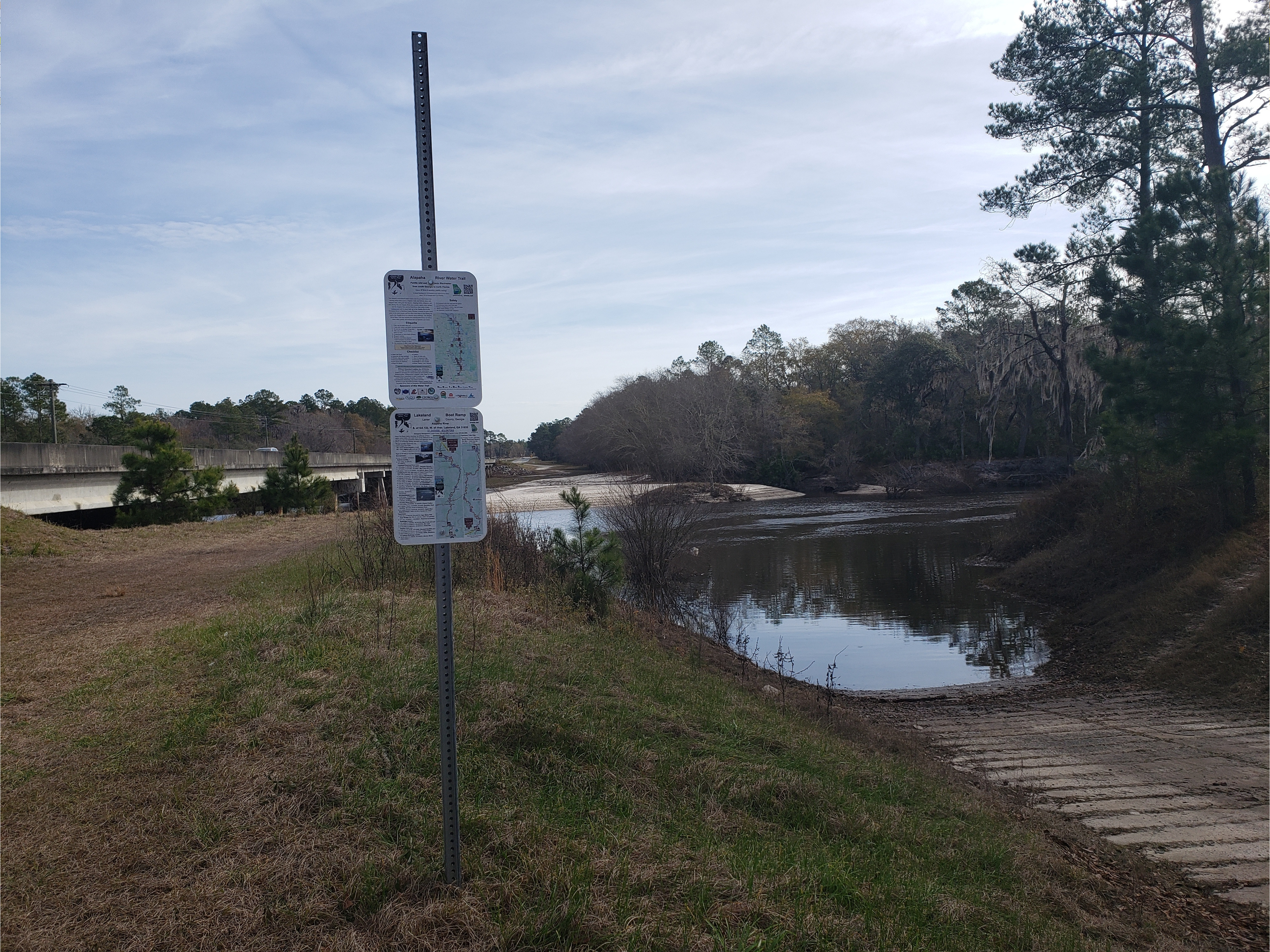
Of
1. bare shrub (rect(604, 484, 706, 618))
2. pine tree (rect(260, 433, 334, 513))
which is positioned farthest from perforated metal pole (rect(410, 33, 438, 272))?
pine tree (rect(260, 433, 334, 513))

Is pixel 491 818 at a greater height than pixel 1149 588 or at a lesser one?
greater

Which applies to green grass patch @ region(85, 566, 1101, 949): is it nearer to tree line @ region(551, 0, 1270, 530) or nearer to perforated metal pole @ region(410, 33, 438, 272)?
perforated metal pole @ region(410, 33, 438, 272)

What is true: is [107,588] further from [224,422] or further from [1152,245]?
[224,422]

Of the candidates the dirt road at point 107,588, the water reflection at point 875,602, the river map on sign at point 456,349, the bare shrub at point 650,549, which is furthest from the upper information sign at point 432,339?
the bare shrub at point 650,549

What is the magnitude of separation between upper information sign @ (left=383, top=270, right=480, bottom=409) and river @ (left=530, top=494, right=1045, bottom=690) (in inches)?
337

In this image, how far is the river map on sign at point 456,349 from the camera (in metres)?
3.32

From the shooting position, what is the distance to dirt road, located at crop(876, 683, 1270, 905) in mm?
5914

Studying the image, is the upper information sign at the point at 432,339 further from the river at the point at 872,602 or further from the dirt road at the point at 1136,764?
the river at the point at 872,602

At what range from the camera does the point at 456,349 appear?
3346 millimetres

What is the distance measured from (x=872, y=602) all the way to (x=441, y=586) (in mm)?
17896

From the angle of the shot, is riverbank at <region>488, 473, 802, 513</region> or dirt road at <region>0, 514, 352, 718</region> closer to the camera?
dirt road at <region>0, 514, 352, 718</region>

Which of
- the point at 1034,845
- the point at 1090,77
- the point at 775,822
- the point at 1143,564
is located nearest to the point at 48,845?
the point at 775,822

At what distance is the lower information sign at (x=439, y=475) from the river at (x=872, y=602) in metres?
8.41

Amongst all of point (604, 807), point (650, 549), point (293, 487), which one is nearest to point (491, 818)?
point (604, 807)
